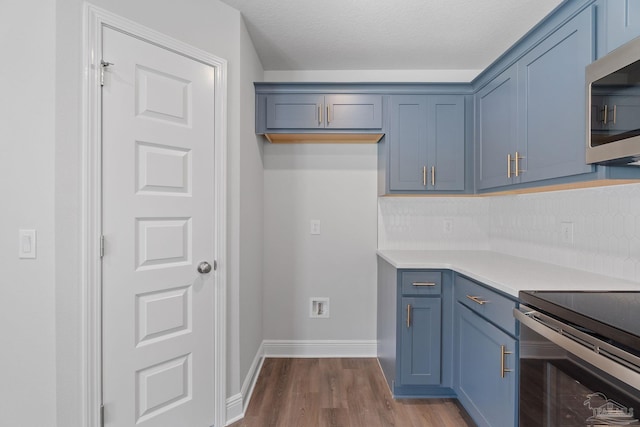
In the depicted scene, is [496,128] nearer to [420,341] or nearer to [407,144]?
[407,144]

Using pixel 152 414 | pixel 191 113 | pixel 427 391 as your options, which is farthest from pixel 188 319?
pixel 427 391

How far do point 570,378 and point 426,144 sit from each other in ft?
5.82

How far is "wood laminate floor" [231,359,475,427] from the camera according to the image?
6.24ft

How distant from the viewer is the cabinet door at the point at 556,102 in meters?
1.37

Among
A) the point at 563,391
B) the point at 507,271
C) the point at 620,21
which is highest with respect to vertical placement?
the point at 620,21

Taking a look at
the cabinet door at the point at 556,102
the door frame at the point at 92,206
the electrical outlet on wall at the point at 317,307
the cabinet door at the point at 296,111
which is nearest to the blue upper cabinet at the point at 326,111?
the cabinet door at the point at 296,111

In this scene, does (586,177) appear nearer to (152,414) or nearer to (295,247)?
(295,247)

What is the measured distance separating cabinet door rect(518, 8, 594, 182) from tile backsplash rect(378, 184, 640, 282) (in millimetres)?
383

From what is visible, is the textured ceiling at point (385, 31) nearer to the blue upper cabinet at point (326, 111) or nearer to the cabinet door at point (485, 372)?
the blue upper cabinet at point (326, 111)

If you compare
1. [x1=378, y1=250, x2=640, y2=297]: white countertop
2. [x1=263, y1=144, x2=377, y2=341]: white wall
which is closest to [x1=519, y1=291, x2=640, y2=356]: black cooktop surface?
[x1=378, y1=250, x2=640, y2=297]: white countertop

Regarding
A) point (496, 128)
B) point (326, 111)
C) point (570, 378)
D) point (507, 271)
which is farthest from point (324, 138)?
point (570, 378)

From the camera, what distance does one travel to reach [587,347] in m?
0.94

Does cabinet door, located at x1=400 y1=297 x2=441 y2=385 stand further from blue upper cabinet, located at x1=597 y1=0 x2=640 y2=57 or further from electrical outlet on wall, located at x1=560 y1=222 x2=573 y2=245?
blue upper cabinet, located at x1=597 y1=0 x2=640 y2=57

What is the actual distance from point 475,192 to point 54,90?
2.58 metres
